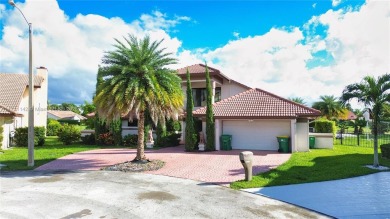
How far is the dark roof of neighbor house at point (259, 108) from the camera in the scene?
61.2 feet

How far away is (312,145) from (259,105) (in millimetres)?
5370

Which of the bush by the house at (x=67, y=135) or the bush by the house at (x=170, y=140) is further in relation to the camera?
the bush by the house at (x=67, y=135)

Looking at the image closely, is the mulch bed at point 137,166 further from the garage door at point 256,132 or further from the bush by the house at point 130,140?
the bush by the house at point 130,140

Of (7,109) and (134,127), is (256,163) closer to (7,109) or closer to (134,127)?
(134,127)

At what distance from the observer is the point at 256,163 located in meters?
14.6

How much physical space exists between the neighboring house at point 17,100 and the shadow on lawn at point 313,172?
20812 millimetres

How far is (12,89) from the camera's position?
2666 cm

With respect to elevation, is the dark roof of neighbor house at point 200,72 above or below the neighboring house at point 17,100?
above

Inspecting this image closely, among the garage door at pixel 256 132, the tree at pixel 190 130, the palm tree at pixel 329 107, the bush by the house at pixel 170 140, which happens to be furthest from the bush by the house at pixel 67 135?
the palm tree at pixel 329 107

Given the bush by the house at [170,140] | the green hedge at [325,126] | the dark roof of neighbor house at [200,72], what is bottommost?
the bush by the house at [170,140]

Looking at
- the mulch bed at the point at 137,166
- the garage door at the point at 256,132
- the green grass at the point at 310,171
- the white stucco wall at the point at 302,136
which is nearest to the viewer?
the green grass at the point at 310,171

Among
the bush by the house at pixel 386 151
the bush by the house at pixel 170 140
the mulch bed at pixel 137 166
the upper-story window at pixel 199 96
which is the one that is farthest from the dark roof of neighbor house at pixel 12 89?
the bush by the house at pixel 386 151

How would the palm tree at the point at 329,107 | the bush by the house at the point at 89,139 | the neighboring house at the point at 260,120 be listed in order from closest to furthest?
the neighboring house at the point at 260,120
the bush by the house at the point at 89,139
the palm tree at the point at 329,107

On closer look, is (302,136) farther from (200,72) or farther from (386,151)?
(200,72)
